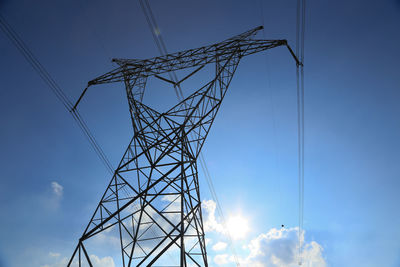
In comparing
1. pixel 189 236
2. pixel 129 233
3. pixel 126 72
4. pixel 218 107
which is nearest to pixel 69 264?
pixel 129 233

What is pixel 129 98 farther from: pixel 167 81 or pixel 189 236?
pixel 189 236

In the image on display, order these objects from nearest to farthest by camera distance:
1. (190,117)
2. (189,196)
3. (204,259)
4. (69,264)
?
(69,264) → (204,259) → (189,196) → (190,117)

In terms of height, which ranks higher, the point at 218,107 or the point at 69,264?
the point at 218,107

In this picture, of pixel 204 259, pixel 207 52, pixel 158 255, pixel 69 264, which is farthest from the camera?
pixel 207 52

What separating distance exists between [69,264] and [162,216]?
3.90m

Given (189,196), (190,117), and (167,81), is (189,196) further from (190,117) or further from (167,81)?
(167,81)

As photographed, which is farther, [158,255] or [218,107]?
[218,107]

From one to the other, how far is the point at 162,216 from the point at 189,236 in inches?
54.3

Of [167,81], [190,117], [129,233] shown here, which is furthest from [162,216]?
[167,81]

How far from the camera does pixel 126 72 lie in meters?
12.6

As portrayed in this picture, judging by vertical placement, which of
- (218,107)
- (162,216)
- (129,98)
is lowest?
(162,216)

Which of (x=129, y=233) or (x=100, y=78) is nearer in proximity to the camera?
(x=129, y=233)

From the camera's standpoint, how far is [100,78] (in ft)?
41.4

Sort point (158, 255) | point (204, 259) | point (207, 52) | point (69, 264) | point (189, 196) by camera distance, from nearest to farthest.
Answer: point (158, 255), point (69, 264), point (204, 259), point (189, 196), point (207, 52)
